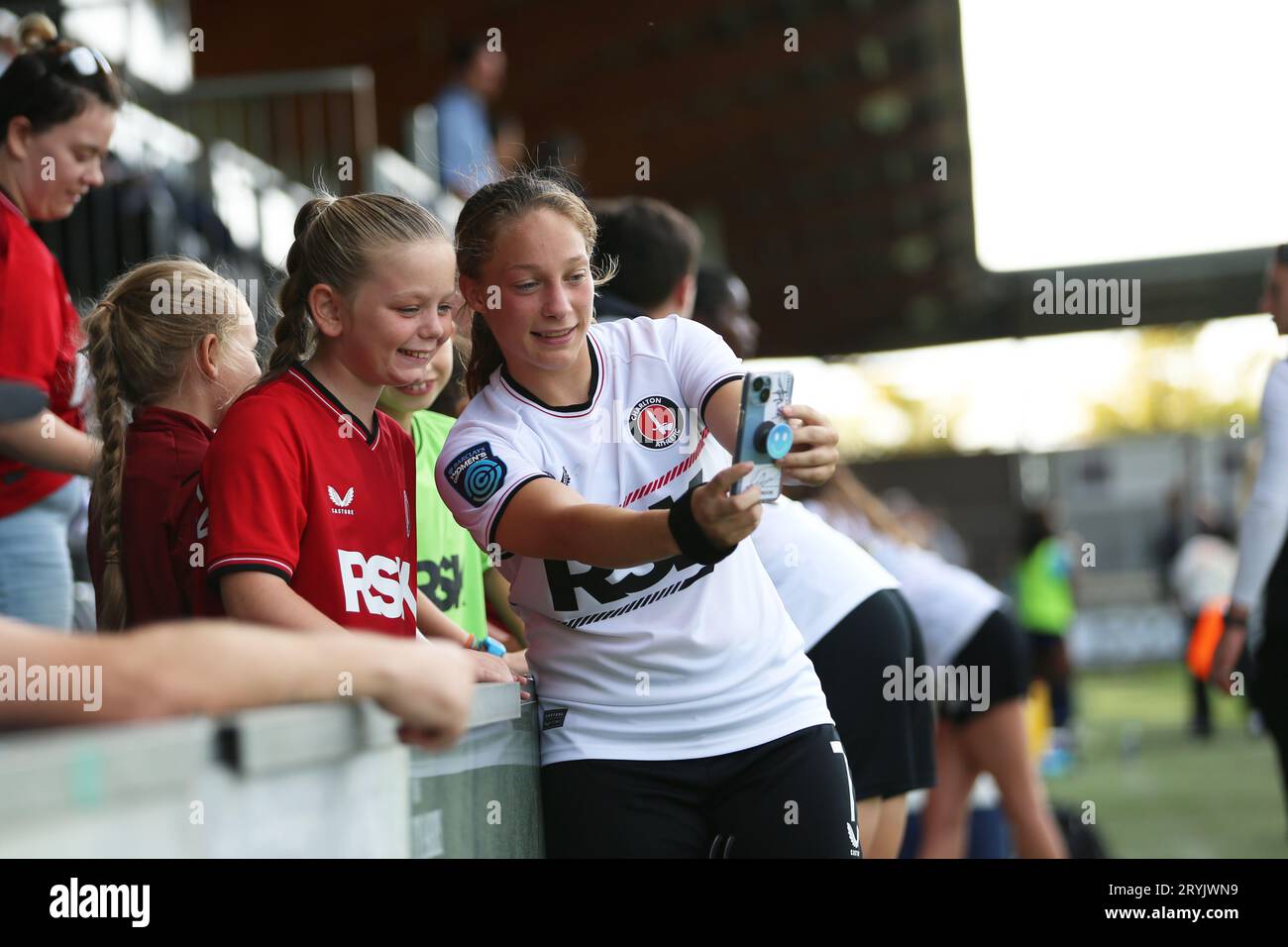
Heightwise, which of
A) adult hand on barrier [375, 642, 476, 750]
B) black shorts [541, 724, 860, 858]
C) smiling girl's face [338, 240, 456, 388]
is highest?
smiling girl's face [338, 240, 456, 388]

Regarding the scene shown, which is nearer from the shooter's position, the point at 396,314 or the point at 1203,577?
the point at 396,314

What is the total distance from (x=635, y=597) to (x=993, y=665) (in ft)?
10.4

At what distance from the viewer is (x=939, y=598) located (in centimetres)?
543

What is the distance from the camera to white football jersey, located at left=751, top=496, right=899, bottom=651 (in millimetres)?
3395

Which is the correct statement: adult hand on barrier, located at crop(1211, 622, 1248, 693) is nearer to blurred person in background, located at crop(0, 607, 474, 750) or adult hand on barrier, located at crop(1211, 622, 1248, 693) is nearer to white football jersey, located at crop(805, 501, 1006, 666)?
white football jersey, located at crop(805, 501, 1006, 666)

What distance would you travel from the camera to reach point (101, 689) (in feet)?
4.41

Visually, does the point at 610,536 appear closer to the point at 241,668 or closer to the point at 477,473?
the point at 477,473

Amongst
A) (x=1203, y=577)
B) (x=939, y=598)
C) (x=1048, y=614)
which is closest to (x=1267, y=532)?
(x=939, y=598)

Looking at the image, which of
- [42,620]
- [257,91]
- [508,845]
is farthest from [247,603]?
[257,91]

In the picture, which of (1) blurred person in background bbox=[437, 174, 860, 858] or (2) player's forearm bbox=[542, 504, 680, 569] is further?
Answer: (1) blurred person in background bbox=[437, 174, 860, 858]

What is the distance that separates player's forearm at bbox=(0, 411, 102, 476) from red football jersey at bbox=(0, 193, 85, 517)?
13 centimetres

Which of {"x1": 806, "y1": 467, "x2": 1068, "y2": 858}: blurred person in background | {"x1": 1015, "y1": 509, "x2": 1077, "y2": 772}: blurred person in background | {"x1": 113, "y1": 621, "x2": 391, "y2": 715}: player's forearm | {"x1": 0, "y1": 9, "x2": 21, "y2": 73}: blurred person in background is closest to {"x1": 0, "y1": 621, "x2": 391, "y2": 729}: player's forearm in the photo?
{"x1": 113, "y1": 621, "x2": 391, "y2": 715}: player's forearm
